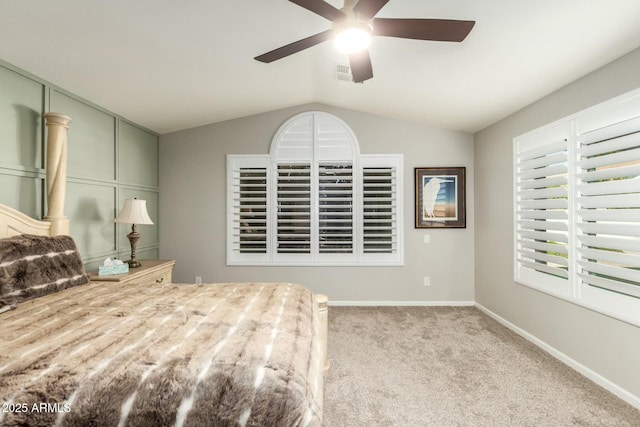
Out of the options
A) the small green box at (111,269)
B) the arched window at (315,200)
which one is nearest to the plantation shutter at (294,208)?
the arched window at (315,200)

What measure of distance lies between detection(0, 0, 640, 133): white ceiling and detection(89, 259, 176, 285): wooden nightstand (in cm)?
175

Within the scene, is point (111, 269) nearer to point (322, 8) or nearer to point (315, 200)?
point (315, 200)

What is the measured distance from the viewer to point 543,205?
2.89m

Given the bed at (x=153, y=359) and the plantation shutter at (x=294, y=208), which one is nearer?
the bed at (x=153, y=359)

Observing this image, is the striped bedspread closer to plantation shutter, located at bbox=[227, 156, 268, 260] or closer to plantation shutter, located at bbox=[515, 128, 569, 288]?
plantation shutter, located at bbox=[515, 128, 569, 288]

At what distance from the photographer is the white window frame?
210 centimetres

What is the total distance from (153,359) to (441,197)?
3.91m

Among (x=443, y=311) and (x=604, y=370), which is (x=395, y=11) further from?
(x=443, y=311)

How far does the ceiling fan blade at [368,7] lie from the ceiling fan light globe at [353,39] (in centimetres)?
7

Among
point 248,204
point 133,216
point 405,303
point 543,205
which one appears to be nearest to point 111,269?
point 133,216

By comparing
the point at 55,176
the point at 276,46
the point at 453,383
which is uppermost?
the point at 276,46

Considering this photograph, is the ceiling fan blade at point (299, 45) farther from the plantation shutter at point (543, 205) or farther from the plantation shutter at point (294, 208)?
the plantation shutter at point (543, 205)

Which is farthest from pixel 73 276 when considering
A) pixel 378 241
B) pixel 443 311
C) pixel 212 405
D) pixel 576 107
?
pixel 576 107

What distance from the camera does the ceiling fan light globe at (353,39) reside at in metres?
1.62
